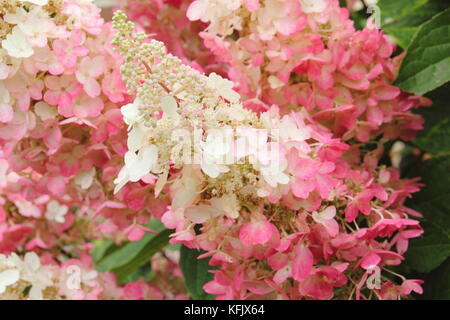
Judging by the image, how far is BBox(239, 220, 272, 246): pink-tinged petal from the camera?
577 millimetres

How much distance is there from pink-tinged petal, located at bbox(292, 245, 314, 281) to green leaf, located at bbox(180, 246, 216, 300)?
11.2 inches

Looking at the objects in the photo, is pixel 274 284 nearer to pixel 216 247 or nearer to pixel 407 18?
pixel 216 247

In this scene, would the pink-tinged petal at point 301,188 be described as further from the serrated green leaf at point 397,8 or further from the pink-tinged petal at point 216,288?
the serrated green leaf at point 397,8

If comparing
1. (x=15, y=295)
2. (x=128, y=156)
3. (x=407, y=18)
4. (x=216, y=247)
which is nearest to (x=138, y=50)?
(x=128, y=156)

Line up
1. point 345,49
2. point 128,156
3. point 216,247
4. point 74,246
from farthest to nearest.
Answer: point 74,246 < point 345,49 < point 216,247 < point 128,156

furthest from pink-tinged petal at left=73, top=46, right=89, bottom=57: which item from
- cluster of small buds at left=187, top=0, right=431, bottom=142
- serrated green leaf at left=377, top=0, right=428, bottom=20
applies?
serrated green leaf at left=377, top=0, right=428, bottom=20

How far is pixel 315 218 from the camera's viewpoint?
619 millimetres

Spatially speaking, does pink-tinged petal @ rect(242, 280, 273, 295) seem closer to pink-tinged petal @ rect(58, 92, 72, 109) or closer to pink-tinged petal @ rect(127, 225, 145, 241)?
pink-tinged petal @ rect(127, 225, 145, 241)

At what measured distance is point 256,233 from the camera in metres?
0.58

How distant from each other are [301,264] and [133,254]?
52 cm

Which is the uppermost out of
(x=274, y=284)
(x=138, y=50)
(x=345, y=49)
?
(x=345, y=49)

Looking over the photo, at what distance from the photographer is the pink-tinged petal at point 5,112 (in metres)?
0.65

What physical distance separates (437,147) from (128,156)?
1.60 feet

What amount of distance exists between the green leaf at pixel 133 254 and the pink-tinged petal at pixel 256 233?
342 millimetres
